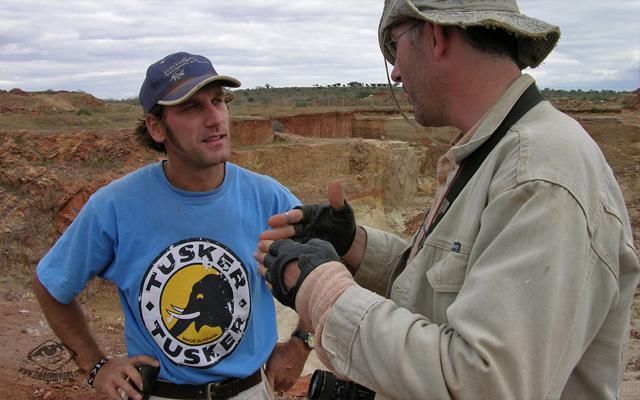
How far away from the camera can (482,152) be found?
6.22 ft

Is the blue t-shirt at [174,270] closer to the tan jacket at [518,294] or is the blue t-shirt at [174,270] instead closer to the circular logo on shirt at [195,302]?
the circular logo on shirt at [195,302]

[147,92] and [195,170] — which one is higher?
[147,92]

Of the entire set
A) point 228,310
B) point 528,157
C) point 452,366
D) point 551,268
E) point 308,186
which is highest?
point 528,157

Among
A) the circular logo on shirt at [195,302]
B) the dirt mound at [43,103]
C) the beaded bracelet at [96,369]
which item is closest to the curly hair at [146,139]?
the circular logo on shirt at [195,302]

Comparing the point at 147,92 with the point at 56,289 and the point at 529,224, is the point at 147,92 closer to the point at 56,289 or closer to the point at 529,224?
the point at 56,289

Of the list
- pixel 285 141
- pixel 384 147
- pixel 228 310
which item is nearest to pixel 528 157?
pixel 228 310

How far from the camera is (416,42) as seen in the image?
2.00 m

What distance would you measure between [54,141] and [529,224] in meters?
10.5

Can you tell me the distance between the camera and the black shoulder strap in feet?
6.07

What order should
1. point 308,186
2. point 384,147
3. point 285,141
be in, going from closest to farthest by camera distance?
point 308,186 → point 285,141 → point 384,147

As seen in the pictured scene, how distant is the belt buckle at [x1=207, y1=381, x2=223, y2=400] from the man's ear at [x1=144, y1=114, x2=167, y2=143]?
48.6 inches

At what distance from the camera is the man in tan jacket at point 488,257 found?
151 cm

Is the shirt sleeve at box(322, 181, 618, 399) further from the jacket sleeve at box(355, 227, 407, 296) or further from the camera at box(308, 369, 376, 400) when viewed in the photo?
the jacket sleeve at box(355, 227, 407, 296)

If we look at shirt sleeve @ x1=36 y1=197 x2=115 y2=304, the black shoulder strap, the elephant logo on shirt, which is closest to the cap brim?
the black shoulder strap
